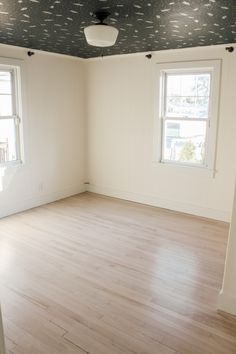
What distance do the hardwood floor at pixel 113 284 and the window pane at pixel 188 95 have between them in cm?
146

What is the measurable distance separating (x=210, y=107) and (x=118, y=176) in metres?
1.84

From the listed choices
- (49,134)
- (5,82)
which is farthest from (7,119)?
(49,134)

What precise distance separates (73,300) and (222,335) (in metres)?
1.13

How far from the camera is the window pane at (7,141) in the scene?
4.28 metres

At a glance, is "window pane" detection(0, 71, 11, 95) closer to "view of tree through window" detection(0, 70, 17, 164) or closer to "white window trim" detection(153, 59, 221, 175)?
"view of tree through window" detection(0, 70, 17, 164)

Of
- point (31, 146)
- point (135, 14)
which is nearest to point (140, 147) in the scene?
point (31, 146)

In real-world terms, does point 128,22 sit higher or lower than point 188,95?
higher

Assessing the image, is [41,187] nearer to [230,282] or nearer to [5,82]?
[5,82]

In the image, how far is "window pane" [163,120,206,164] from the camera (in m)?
4.36

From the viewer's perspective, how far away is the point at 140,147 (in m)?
4.85

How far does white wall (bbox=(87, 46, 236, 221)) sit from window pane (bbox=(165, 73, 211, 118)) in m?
0.23

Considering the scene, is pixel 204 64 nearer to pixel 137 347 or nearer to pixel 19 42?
pixel 19 42

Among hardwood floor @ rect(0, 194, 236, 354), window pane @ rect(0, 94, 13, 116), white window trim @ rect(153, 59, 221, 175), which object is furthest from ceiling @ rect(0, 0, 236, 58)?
hardwood floor @ rect(0, 194, 236, 354)

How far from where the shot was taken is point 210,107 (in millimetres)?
4133
